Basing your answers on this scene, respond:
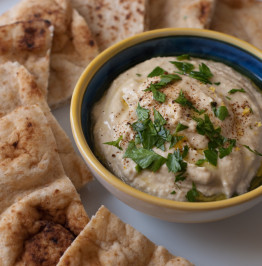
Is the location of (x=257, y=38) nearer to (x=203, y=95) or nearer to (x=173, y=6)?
(x=173, y=6)

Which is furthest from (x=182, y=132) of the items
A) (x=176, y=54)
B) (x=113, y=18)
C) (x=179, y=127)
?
(x=113, y=18)

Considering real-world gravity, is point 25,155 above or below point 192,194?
below

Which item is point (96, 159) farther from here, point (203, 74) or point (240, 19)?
point (240, 19)

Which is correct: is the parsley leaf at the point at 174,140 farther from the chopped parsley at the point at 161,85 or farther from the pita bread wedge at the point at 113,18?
the pita bread wedge at the point at 113,18

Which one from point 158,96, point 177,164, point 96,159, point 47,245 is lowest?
point 47,245

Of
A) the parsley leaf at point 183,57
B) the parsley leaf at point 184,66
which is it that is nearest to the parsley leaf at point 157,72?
the parsley leaf at point 184,66

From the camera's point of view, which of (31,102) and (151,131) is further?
(31,102)
